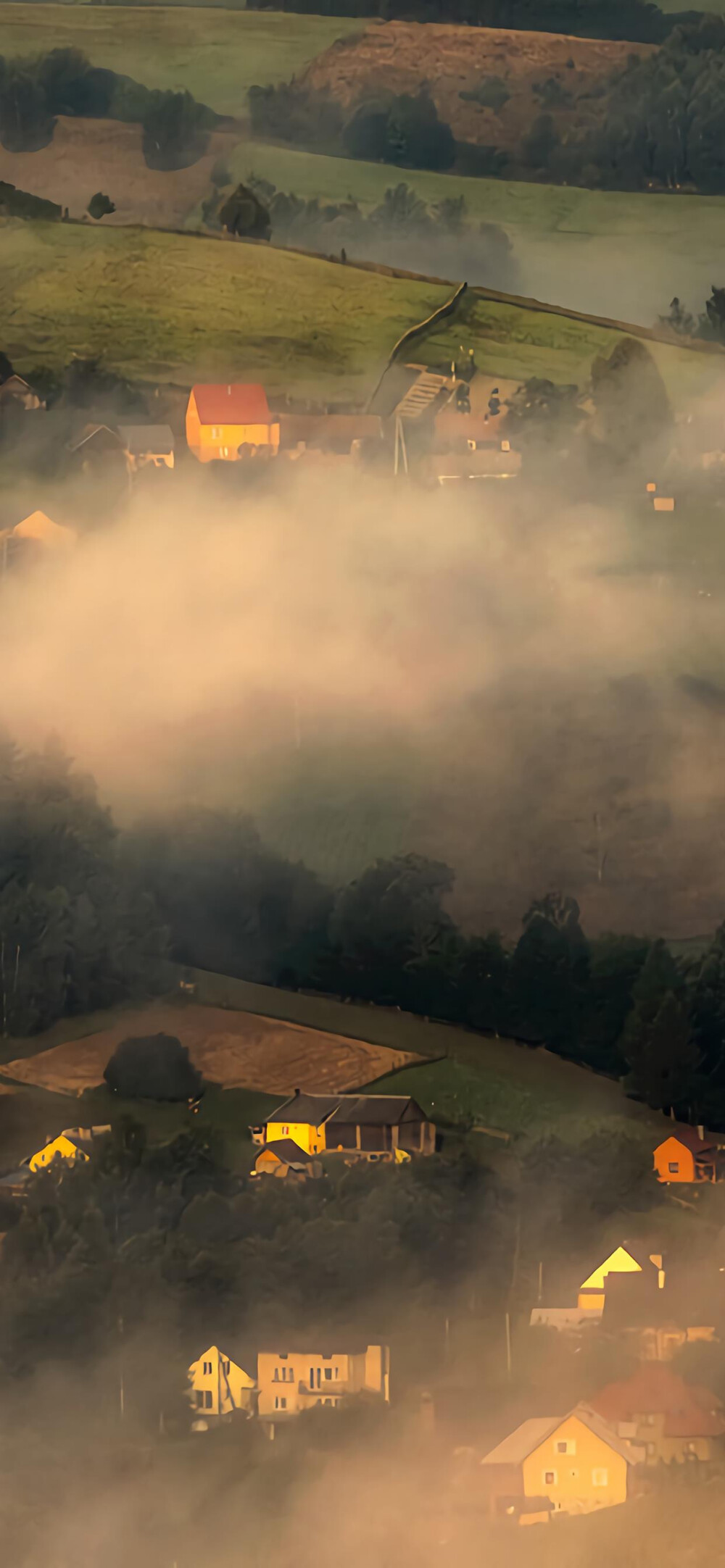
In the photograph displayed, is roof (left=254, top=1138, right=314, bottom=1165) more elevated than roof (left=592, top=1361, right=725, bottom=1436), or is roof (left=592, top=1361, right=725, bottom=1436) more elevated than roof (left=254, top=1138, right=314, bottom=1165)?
roof (left=254, top=1138, right=314, bottom=1165)

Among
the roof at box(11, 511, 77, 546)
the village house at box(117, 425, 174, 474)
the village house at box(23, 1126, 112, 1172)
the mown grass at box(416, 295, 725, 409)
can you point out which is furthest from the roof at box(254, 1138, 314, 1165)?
the mown grass at box(416, 295, 725, 409)

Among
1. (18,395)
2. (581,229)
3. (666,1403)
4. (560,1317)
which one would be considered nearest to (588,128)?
(581,229)

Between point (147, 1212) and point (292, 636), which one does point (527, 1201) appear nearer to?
point (147, 1212)

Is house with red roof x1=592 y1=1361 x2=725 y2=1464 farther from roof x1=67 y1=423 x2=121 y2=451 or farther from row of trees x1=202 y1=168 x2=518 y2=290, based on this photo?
row of trees x1=202 y1=168 x2=518 y2=290

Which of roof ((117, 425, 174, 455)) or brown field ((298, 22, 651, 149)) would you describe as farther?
brown field ((298, 22, 651, 149))

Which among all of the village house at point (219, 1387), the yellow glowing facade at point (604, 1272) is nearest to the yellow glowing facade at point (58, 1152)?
the village house at point (219, 1387)

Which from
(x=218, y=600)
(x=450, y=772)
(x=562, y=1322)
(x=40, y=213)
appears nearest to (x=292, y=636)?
(x=218, y=600)

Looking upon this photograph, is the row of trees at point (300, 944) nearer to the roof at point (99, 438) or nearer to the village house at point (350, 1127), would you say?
the village house at point (350, 1127)
